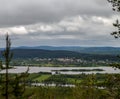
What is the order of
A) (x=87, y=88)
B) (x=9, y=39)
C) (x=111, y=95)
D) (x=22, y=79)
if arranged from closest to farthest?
(x=111, y=95), (x=9, y=39), (x=22, y=79), (x=87, y=88)

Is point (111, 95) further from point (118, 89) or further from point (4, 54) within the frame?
point (4, 54)

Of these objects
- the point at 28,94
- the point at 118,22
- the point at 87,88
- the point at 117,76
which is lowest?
the point at 87,88

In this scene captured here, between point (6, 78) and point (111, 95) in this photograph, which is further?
point (6, 78)

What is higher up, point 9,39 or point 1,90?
point 9,39

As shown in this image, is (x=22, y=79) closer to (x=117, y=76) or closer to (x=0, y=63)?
(x=0, y=63)

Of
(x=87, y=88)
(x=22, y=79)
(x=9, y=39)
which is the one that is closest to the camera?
(x=9, y=39)

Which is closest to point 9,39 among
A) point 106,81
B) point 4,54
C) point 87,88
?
point 4,54

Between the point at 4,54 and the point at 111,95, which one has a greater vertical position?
the point at 4,54

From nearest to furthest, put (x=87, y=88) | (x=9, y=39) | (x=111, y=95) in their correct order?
(x=111, y=95)
(x=9, y=39)
(x=87, y=88)

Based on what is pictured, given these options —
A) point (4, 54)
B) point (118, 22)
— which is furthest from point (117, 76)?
point (4, 54)
